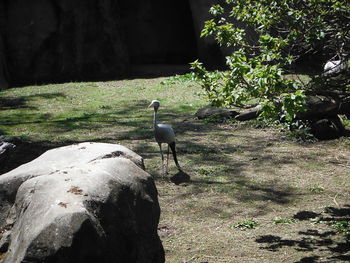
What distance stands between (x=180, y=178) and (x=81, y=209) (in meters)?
3.88

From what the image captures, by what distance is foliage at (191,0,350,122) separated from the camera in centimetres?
460

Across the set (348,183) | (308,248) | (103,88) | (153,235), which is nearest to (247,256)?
(308,248)

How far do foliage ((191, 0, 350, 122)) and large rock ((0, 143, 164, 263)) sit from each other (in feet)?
3.83

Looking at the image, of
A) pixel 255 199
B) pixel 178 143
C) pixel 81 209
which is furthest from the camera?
pixel 178 143

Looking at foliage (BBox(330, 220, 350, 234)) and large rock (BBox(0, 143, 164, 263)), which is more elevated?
large rock (BBox(0, 143, 164, 263))

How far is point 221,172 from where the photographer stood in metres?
7.53

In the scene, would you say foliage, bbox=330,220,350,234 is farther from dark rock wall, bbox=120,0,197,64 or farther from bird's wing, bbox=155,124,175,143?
dark rock wall, bbox=120,0,197,64

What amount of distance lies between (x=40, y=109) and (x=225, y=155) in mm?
5257

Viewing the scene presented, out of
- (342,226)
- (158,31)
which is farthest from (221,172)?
(158,31)

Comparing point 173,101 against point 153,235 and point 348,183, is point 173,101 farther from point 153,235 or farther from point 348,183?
point 153,235

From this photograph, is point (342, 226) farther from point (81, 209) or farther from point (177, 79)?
point (177, 79)

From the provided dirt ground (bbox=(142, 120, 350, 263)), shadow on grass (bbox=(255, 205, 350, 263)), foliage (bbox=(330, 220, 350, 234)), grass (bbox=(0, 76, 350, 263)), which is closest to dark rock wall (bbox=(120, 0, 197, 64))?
grass (bbox=(0, 76, 350, 263))

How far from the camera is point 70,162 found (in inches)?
171

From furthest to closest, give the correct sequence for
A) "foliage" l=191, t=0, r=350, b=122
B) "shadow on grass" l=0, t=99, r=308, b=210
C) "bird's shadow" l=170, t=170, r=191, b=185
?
"bird's shadow" l=170, t=170, r=191, b=185, "shadow on grass" l=0, t=99, r=308, b=210, "foliage" l=191, t=0, r=350, b=122
